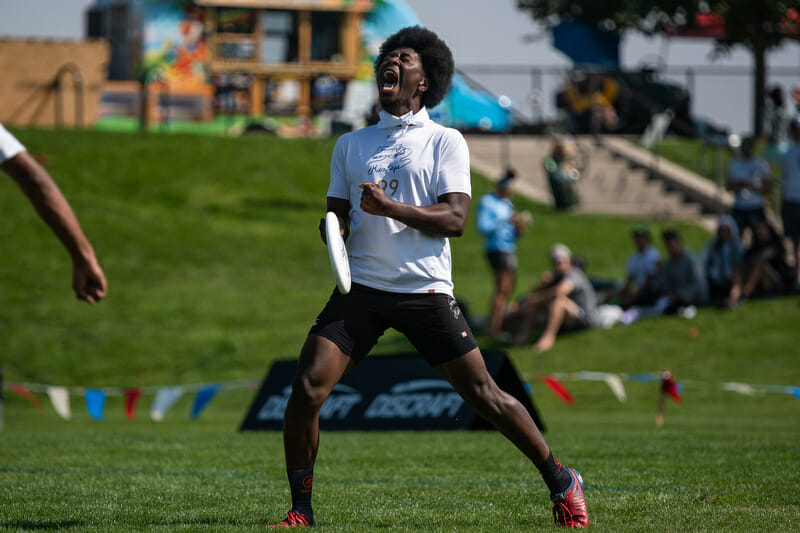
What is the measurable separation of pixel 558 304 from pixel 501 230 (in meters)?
1.39

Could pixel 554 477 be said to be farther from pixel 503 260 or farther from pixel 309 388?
pixel 503 260

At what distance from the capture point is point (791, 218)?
51.3 ft

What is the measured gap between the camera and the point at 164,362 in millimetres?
16672

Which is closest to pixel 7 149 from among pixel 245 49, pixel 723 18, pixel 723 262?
pixel 723 262

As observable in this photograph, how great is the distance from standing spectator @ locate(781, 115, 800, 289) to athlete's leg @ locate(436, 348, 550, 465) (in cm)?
1150

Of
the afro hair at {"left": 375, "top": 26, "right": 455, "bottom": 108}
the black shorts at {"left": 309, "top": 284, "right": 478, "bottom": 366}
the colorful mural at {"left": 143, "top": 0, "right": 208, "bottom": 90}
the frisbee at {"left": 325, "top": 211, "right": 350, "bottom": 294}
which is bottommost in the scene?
the black shorts at {"left": 309, "top": 284, "right": 478, "bottom": 366}

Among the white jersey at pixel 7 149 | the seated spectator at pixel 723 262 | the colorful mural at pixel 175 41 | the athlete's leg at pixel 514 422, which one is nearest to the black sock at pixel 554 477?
the athlete's leg at pixel 514 422

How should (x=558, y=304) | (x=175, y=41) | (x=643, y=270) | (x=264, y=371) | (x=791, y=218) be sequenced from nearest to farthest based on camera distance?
(x=791, y=218)
(x=558, y=304)
(x=264, y=371)
(x=643, y=270)
(x=175, y=41)

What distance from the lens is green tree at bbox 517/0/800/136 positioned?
27.9 metres

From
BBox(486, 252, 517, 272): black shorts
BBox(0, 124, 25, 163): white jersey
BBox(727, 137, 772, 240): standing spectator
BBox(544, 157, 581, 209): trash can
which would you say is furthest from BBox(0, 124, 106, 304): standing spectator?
BBox(544, 157, 581, 209): trash can

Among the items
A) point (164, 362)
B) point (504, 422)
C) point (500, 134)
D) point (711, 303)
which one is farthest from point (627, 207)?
point (504, 422)

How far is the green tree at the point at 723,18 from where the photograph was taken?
27.9 meters

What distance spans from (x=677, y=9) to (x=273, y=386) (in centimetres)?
2219
